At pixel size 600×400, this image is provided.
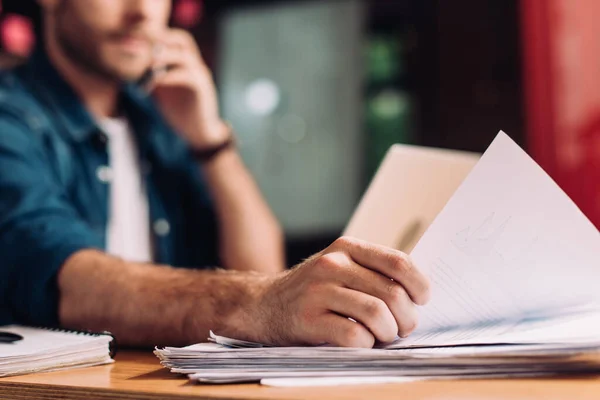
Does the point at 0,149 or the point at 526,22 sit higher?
the point at 526,22

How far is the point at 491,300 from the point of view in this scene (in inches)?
23.8

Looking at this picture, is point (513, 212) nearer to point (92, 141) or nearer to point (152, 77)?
point (92, 141)

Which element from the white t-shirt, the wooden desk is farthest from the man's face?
the wooden desk

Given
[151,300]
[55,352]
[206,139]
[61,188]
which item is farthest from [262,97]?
[55,352]

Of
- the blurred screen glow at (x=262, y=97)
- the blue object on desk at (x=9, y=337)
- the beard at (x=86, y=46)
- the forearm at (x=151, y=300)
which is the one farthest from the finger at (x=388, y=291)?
the blurred screen glow at (x=262, y=97)

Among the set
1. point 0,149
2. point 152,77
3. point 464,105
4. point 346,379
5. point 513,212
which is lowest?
point 346,379

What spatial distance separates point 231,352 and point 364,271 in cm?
13

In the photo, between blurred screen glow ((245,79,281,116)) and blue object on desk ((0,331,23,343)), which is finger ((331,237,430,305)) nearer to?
blue object on desk ((0,331,23,343))

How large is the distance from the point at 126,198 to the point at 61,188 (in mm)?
217

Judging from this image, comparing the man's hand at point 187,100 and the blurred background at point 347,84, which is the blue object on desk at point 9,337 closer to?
the man's hand at point 187,100

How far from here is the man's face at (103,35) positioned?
1.74 meters

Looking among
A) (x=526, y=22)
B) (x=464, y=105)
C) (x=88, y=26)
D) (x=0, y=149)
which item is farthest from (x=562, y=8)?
(x=0, y=149)

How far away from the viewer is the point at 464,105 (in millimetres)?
2570

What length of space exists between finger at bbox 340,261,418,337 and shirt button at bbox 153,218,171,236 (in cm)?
119
